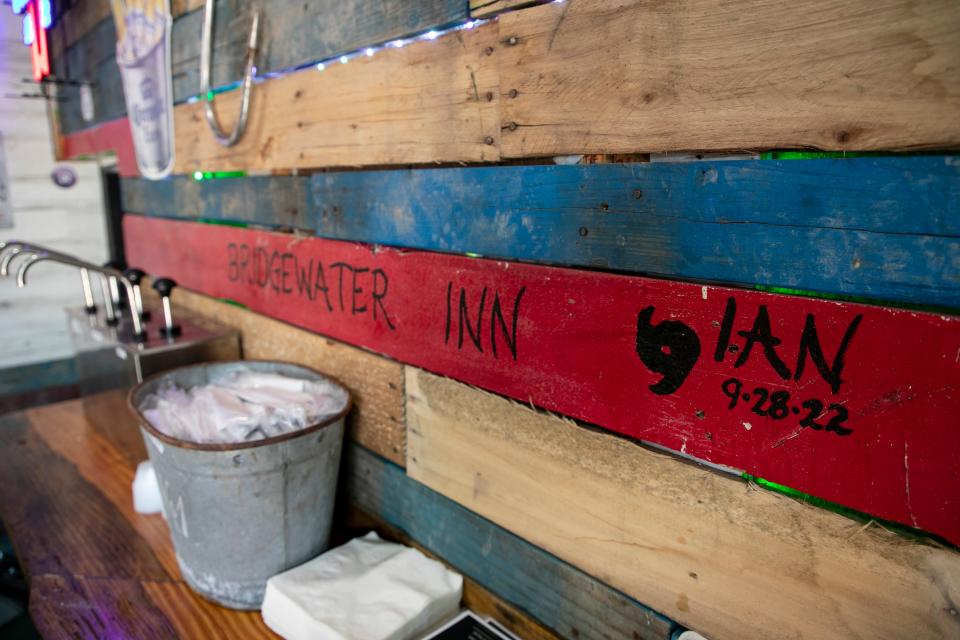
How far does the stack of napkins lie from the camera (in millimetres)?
1650

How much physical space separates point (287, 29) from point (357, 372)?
130cm

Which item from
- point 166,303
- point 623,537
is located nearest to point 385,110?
point 623,537

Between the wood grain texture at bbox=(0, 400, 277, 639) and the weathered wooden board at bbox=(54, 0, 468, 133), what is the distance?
177 cm

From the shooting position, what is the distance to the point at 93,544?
7.39 feet

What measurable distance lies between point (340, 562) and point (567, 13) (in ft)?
5.50

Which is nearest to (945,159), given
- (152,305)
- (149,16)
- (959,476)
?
(959,476)

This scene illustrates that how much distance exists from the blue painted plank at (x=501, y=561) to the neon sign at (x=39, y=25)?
12.2ft

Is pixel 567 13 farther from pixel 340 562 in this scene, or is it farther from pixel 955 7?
pixel 340 562

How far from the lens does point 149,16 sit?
10.2ft

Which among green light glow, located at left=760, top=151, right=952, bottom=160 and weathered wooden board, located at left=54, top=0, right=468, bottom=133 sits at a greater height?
weathered wooden board, located at left=54, top=0, right=468, bottom=133

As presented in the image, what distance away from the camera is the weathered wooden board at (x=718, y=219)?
0.95 m

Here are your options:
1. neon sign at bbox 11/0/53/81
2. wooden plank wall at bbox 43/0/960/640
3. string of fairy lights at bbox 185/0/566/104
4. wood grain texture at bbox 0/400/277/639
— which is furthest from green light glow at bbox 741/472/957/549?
neon sign at bbox 11/0/53/81

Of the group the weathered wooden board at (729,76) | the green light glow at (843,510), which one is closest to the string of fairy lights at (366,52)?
the weathered wooden board at (729,76)

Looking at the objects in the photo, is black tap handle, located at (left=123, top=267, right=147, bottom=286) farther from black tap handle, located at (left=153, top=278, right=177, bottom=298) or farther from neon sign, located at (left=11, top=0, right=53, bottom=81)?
neon sign, located at (left=11, top=0, right=53, bottom=81)
